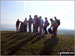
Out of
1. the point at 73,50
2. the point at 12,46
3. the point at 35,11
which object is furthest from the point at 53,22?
the point at 12,46

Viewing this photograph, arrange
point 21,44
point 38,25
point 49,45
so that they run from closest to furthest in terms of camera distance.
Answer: point 21,44, point 49,45, point 38,25

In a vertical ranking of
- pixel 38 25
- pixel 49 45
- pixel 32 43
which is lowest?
pixel 49 45

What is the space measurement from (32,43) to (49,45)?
2.55 feet

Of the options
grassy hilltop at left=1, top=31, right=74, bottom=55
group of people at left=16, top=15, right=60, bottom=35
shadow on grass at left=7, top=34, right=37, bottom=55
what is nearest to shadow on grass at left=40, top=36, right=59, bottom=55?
grassy hilltop at left=1, top=31, right=74, bottom=55

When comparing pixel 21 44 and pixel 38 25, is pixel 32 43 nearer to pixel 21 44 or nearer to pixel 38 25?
pixel 21 44

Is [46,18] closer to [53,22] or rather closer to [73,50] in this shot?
[53,22]

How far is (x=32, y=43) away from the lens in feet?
28.8

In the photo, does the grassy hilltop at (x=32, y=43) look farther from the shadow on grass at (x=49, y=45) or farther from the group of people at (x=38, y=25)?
the group of people at (x=38, y=25)

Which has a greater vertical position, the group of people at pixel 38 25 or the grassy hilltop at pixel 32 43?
the group of people at pixel 38 25

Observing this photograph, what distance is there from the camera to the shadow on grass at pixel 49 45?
8639 mm

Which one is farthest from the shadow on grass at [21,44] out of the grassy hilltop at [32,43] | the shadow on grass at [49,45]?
the shadow on grass at [49,45]

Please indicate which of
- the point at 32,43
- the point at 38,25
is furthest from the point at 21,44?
the point at 38,25

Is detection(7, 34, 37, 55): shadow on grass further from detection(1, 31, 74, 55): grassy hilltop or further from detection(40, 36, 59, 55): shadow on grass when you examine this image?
detection(40, 36, 59, 55): shadow on grass

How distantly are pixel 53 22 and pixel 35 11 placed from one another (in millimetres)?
952
